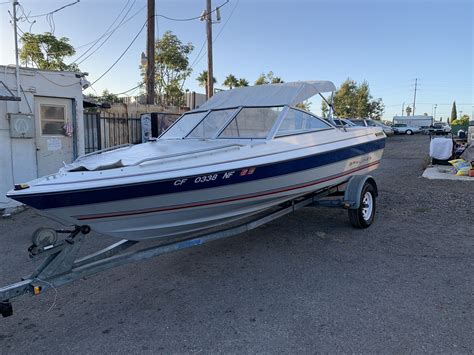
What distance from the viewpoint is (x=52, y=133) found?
8.47m

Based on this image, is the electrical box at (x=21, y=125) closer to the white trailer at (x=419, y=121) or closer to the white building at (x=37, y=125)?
the white building at (x=37, y=125)

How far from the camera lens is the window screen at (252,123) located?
502 cm

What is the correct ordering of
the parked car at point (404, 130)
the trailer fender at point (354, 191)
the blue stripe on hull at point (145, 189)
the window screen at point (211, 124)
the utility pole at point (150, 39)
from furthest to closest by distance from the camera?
the parked car at point (404, 130)
the utility pole at point (150, 39)
the trailer fender at point (354, 191)
the window screen at point (211, 124)
the blue stripe on hull at point (145, 189)

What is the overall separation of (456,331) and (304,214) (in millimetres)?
3979

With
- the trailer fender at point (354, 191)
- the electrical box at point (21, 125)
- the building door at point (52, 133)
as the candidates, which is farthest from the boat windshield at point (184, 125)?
the building door at point (52, 133)

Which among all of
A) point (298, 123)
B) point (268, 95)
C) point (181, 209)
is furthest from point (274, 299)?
point (268, 95)

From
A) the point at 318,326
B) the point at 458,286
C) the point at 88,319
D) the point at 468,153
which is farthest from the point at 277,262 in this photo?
the point at 468,153

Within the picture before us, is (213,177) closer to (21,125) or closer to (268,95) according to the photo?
(268,95)

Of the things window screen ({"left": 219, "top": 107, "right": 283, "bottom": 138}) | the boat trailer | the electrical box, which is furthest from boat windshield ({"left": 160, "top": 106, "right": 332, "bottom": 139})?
the electrical box

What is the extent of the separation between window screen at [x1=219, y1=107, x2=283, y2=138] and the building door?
16.7 ft

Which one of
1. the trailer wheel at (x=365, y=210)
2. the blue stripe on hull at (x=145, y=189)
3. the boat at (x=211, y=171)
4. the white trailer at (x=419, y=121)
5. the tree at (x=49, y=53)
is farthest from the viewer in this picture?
the white trailer at (x=419, y=121)

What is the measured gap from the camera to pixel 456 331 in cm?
301

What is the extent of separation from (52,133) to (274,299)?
6906mm

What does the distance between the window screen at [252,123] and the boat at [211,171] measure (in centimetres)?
1
